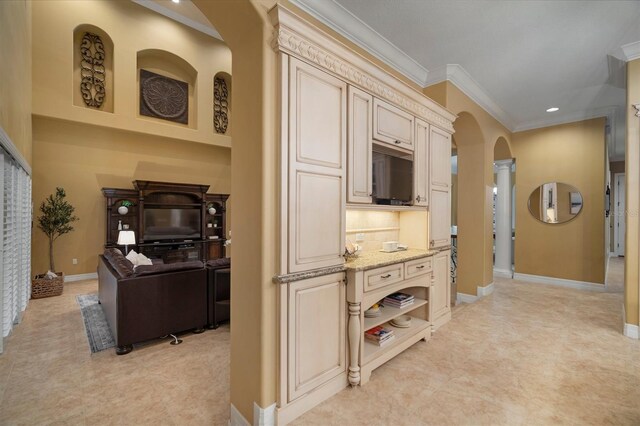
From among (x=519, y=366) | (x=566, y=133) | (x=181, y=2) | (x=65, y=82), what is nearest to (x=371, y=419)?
(x=519, y=366)

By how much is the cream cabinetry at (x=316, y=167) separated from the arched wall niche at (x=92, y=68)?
20.6 feet

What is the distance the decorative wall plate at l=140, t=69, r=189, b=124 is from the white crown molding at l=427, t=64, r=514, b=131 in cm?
592

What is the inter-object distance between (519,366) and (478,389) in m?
0.65

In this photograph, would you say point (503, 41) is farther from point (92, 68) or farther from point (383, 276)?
point (92, 68)

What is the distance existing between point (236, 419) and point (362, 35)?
3390 mm

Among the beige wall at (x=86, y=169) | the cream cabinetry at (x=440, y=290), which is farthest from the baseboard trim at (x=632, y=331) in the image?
the beige wall at (x=86, y=169)

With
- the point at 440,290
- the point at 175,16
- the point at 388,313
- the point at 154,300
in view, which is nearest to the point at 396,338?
the point at 388,313

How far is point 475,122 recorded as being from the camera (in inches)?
172

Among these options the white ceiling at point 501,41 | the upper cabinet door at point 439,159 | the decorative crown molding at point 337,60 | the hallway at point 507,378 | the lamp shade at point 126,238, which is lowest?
the hallway at point 507,378

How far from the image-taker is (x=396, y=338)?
9.03 ft

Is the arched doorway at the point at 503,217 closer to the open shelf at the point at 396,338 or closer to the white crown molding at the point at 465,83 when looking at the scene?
the white crown molding at the point at 465,83

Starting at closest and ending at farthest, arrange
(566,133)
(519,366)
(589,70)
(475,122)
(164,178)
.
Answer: (519,366) → (589,70) → (475,122) → (566,133) → (164,178)

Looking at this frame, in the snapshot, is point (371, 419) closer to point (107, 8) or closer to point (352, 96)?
point (352, 96)

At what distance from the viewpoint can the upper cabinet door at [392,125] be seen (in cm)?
264
